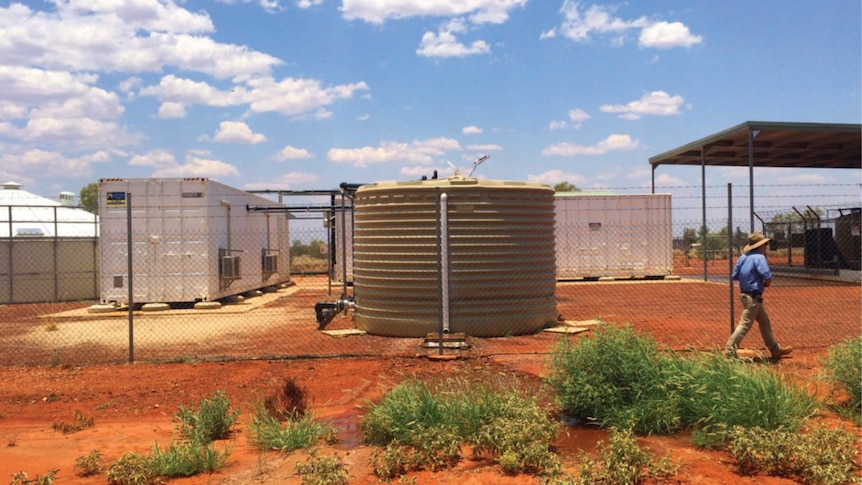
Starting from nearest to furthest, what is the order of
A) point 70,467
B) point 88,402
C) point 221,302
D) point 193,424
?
1. point 70,467
2. point 193,424
3. point 88,402
4. point 221,302

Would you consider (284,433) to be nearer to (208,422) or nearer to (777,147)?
(208,422)

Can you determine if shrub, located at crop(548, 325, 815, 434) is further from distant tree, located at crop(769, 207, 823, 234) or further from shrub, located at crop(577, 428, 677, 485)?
distant tree, located at crop(769, 207, 823, 234)

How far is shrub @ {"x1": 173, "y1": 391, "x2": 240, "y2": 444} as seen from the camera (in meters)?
5.96

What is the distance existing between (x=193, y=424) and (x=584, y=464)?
3511mm

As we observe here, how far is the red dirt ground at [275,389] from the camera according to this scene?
5164 millimetres

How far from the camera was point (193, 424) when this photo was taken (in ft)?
19.9

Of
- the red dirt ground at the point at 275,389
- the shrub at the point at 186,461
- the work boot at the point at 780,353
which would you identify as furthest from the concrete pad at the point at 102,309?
the work boot at the point at 780,353

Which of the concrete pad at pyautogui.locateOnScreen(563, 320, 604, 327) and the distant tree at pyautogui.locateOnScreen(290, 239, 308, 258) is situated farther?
the distant tree at pyautogui.locateOnScreen(290, 239, 308, 258)

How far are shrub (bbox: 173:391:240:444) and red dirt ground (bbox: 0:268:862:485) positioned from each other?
145 mm

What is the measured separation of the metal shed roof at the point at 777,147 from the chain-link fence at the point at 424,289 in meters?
2.54

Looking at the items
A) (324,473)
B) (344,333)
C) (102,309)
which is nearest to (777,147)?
(344,333)

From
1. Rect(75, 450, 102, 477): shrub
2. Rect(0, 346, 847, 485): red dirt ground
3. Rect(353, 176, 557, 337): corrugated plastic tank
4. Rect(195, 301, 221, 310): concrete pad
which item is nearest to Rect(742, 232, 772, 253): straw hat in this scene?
Rect(0, 346, 847, 485): red dirt ground

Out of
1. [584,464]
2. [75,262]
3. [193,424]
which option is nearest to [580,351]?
[584,464]

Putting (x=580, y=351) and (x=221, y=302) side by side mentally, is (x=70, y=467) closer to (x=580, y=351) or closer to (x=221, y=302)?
(x=580, y=351)
